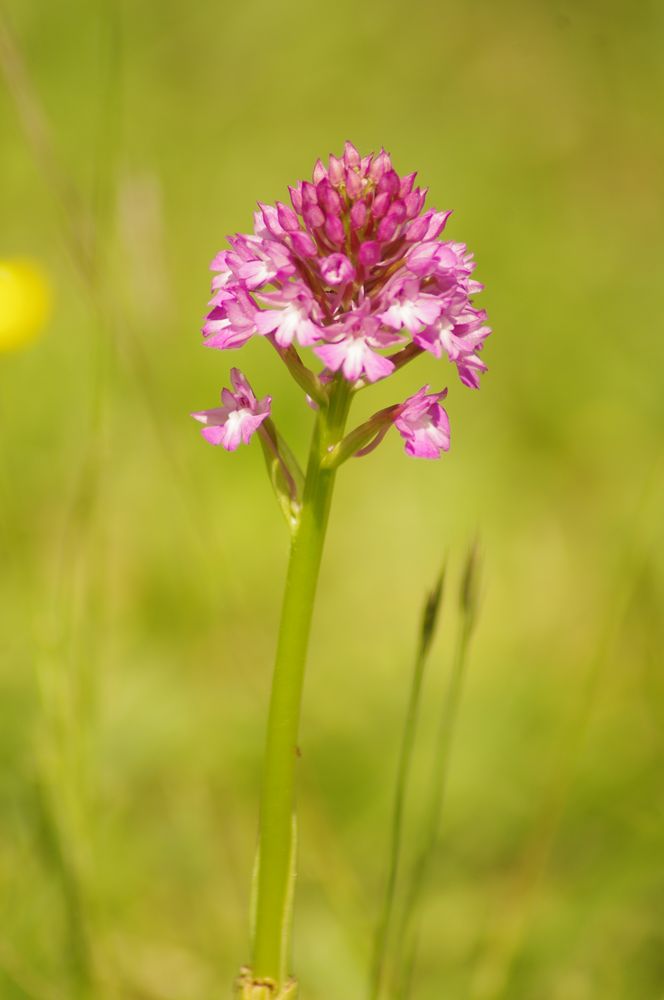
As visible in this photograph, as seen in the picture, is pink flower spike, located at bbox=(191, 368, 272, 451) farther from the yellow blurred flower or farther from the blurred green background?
the yellow blurred flower

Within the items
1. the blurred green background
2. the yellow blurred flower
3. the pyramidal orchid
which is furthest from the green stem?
the yellow blurred flower

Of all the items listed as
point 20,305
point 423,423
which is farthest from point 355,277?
point 20,305

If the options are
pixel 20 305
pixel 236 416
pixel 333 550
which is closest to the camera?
pixel 236 416

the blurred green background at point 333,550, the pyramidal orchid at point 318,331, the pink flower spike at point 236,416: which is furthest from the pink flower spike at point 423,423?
the blurred green background at point 333,550

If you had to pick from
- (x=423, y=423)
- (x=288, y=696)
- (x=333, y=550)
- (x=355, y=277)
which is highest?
(x=333, y=550)

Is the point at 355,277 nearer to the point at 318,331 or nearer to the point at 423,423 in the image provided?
the point at 318,331

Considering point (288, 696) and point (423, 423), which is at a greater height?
point (423, 423)

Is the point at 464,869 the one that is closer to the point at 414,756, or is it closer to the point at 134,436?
the point at 414,756
